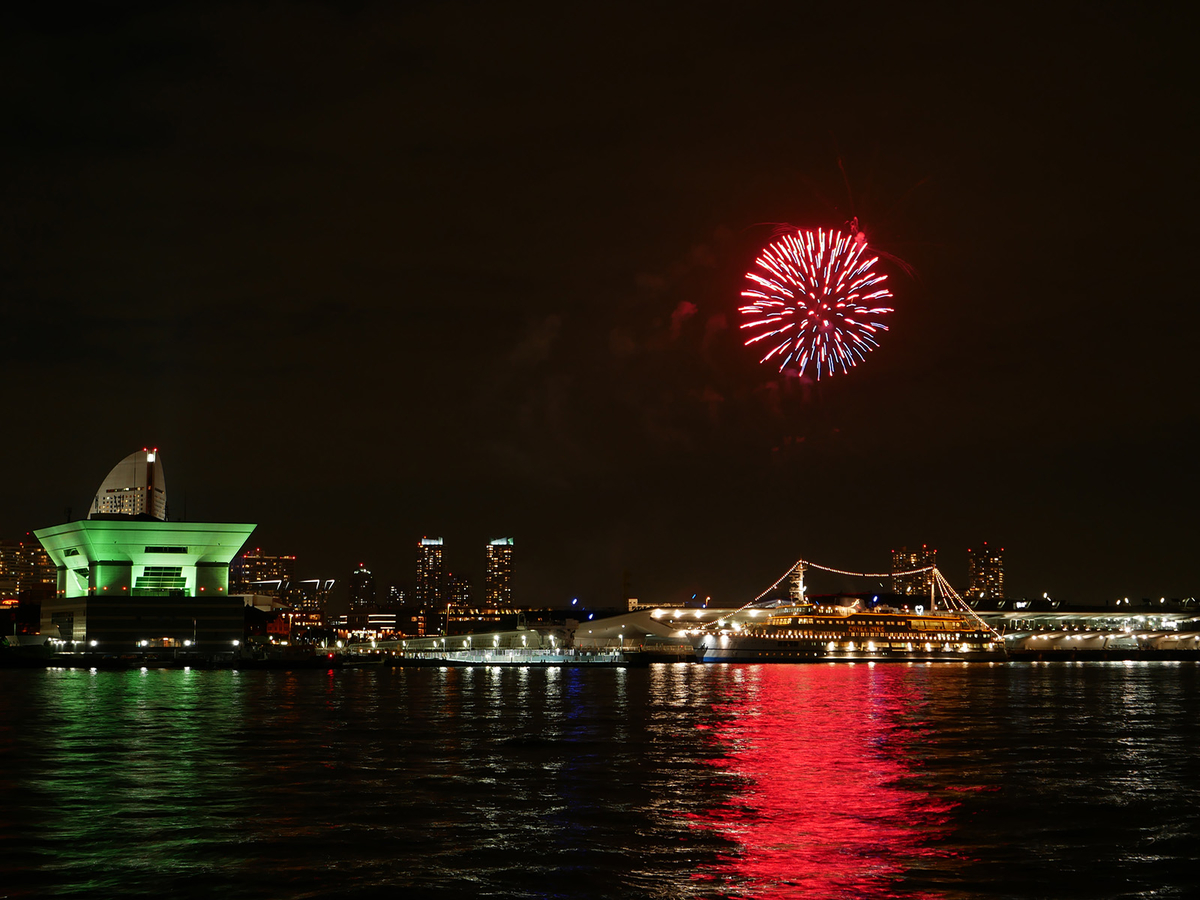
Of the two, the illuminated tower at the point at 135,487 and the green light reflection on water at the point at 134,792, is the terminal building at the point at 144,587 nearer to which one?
the illuminated tower at the point at 135,487

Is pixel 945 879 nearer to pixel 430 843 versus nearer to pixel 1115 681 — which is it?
pixel 430 843

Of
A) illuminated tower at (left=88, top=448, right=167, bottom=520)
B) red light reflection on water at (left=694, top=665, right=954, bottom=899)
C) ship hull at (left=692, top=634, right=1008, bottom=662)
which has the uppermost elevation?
illuminated tower at (left=88, top=448, right=167, bottom=520)

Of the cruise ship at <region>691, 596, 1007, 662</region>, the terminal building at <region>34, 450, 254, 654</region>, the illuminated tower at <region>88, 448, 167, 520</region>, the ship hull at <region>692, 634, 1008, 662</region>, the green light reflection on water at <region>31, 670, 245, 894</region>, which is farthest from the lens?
the illuminated tower at <region>88, 448, 167, 520</region>

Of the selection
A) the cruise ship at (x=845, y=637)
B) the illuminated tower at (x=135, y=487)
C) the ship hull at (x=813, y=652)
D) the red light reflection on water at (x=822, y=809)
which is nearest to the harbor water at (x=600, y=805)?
the red light reflection on water at (x=822, y=809)

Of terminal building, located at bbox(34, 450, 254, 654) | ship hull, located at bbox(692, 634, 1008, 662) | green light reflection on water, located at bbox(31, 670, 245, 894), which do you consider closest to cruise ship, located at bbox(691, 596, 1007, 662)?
ship hull, located at bbox(692, 634, 1008, 662)

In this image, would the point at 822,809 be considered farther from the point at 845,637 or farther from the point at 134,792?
the point at 845,637

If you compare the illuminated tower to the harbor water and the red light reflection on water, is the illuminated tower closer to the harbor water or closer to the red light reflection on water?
the harbor water
